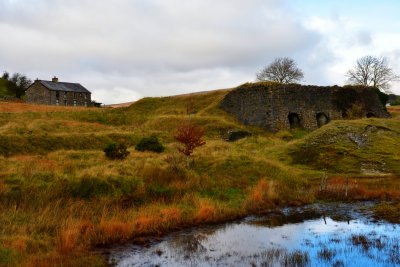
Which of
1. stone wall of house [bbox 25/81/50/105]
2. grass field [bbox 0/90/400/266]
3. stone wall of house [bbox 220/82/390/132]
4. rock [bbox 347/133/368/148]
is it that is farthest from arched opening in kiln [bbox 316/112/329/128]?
stone wall of house [bbox 25/81/50/105]

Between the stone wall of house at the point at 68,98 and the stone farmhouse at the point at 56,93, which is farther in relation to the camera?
the stone wall of house at the point at 68,98

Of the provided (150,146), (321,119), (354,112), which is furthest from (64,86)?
(354,112)

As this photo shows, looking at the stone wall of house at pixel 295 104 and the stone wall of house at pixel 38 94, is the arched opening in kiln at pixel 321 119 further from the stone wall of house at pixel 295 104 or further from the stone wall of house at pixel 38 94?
the stone wall of house at pixel 38 94

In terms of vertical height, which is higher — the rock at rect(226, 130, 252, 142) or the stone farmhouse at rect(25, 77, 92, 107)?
the stone farmhouse at rect(25, 77, 92, 107)

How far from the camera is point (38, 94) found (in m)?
68.4

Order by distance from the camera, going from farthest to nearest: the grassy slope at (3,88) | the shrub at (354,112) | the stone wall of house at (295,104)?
the grassy slope at (3,88) < the shrub at (354,112) < the stone wall of house at (295,104)

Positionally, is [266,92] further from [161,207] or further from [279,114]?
[161,207]

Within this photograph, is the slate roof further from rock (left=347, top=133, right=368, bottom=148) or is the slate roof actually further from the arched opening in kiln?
rock (left=347, top=133, right=368, bottom=148)

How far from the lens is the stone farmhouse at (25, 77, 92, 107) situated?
66.9 m

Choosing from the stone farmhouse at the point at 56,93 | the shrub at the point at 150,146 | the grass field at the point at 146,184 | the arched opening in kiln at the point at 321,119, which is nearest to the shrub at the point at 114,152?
the grass field at the point at 146,184

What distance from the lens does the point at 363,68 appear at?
200 ft

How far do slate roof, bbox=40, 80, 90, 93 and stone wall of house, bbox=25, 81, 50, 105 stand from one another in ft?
3.60

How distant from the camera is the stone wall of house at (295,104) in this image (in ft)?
123

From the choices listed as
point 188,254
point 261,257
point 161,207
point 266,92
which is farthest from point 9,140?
point 266,92
